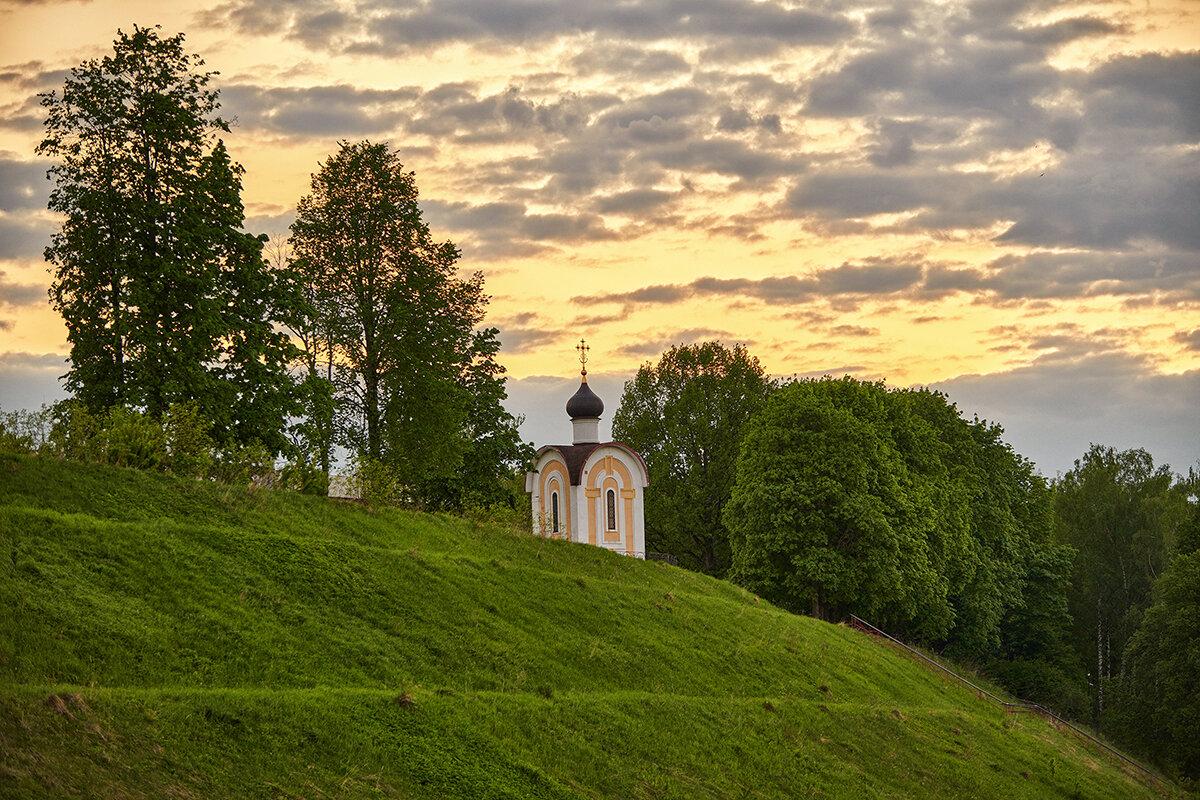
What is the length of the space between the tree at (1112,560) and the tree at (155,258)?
55.6 m

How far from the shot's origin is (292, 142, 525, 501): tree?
37406mm

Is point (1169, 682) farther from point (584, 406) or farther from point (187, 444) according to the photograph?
point (187, 444)

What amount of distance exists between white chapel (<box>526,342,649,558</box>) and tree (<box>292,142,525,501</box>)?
13.0 meters

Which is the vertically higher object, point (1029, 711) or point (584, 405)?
point (584, 405)

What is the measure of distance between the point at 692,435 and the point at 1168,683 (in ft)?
91.0

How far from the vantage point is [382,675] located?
15969mm

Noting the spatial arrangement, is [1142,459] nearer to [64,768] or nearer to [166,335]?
[166,335]

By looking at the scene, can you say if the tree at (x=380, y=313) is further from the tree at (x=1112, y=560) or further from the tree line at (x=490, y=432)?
the tree at (x=1112, y=560)

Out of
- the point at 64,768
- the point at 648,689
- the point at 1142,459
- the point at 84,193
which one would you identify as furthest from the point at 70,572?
the point at 1142,459

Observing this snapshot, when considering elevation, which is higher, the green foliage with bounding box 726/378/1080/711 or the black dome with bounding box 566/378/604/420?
the black dome with bounding box 566/378/604/420

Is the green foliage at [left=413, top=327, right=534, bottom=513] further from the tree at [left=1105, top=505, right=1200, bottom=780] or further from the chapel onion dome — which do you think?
the tree at [left=1105, top=505, right=1200, bottom=780]

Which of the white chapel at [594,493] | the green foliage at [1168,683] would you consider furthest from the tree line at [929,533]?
the white chapel at [594,493]

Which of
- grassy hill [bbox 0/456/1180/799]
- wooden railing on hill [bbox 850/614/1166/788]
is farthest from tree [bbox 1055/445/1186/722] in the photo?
grassy hill [bbox 0/456/1180/799]

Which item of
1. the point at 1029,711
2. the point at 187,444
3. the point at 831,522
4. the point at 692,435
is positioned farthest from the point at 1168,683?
the point at 187,444
